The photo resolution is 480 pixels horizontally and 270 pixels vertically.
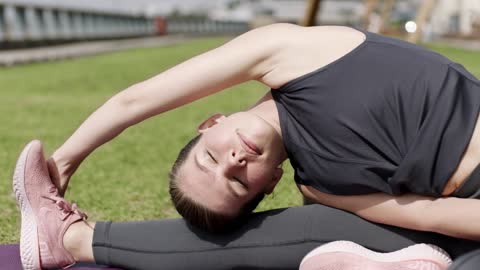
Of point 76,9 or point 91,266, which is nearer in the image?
point 91,266

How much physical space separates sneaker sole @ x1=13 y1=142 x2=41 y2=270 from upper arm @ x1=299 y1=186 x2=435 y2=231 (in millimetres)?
936

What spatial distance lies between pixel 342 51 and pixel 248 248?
2.30 feet

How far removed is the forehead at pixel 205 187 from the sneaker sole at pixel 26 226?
530 mm

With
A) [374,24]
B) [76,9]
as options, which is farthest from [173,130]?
[76,9]

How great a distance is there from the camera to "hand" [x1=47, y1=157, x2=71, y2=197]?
97.6 inches

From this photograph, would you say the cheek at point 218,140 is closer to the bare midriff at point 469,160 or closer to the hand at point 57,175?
the hand at point 57,175

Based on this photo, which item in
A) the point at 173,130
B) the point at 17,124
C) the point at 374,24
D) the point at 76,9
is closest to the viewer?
the point at 173,130

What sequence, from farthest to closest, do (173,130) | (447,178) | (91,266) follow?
1. (173,130)
2. (91,266)
3. (447,178)

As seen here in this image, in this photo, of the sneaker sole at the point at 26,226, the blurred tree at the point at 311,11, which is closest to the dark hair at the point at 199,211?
the sneaker sole at the point at 26,226

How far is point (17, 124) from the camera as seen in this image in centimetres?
675

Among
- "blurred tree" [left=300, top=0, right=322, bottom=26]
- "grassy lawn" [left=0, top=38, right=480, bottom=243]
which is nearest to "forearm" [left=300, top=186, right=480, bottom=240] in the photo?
"grassy lawn" [left=0, top=38, right=480, bottom=243]

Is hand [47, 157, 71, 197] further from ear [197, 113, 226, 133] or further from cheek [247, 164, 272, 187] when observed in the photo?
cheek [247, 164, 272, 187]

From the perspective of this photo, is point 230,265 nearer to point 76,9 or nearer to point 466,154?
point 466,154

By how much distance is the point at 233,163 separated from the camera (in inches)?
85.8
